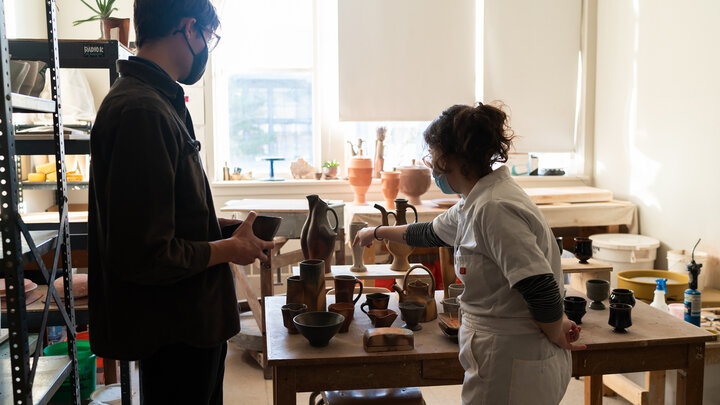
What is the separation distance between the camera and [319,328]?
5.98ft

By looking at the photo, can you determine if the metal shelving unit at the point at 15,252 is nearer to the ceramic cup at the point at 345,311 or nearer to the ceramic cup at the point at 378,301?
the ceramic cup at the point at 345,311

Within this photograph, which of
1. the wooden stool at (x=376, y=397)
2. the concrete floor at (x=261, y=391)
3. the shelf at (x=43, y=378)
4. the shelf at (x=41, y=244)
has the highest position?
the shelf at (x=41, y=244)

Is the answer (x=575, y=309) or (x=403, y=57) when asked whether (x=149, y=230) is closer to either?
(x=575, y=309)

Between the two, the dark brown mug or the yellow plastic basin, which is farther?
the yellow plastic basin

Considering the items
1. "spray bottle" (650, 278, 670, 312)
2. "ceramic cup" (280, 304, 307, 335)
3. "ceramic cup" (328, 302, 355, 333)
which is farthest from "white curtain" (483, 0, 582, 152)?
"ceramic cup" (280, 304, 307, 335)

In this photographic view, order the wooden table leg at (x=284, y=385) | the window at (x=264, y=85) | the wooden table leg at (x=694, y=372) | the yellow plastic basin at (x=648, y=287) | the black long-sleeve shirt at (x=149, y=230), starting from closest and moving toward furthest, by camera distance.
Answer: the black long-sleeve shirt at (x=149, y=230) → the wooden table leg at (x=284, y=385) → the wooden table leg at (x=694, y=372) → the yellow plastic basin at (x=648, y=287) → the window at (x=264, y=85)

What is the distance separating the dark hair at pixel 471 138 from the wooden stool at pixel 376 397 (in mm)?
842

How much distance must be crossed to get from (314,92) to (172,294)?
3.69m

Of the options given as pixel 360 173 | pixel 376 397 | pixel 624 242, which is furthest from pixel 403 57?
pixel 376 397

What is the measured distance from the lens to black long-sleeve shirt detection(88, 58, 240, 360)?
51.8 inches

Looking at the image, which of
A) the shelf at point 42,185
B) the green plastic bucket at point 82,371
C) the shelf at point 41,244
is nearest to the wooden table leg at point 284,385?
the shelf at point 41,244

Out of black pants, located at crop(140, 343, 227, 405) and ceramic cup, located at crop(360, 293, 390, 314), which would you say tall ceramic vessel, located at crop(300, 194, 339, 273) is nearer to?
ceramic cup, located at crop(360, 293, 390, 314)

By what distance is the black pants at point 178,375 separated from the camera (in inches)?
58.1

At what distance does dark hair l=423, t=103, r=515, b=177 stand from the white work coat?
5cm
